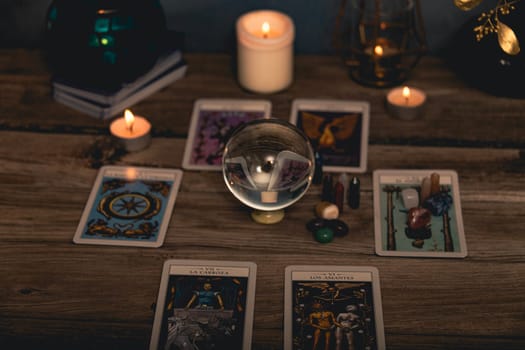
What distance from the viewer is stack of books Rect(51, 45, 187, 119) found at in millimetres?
1562

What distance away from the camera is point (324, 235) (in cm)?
124

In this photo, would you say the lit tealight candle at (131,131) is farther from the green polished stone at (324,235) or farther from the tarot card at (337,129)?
the green polished stone at (324,235)

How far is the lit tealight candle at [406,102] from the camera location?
1.52 meters

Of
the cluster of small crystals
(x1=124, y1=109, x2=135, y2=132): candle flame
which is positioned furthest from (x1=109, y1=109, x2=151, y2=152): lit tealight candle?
the cluster of small crystals

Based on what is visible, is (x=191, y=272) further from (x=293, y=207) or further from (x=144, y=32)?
(x=144, y=32)

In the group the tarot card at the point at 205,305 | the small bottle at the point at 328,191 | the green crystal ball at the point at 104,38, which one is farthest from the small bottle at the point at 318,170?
the green crystal ball at the point at 104,38

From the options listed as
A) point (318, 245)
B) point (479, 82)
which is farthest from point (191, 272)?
point (479, 82)

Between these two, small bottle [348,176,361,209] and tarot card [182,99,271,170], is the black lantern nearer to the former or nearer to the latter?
tarot card [182,99,271,170]

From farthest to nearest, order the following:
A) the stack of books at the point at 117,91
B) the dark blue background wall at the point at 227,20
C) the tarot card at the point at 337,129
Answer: the dark blue background wall at the point at 227,20
the stack of books at the point at 117,91
the tarot card at the point at 337,129

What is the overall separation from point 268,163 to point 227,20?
27.0 inches

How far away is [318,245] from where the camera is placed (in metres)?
1.25

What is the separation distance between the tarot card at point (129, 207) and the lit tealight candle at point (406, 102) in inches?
21.8

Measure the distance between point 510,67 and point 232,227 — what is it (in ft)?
2.53

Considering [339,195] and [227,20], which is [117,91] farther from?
[339,195]
